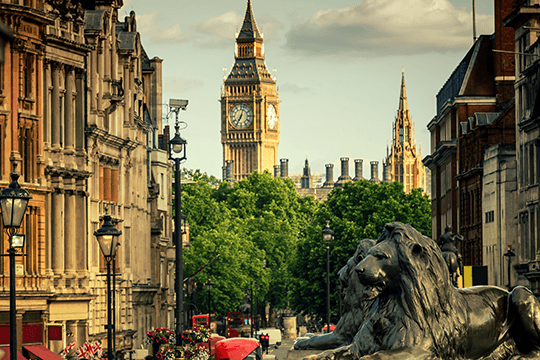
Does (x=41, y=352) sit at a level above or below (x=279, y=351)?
above

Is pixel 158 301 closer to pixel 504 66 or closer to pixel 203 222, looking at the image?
pixel 504 66

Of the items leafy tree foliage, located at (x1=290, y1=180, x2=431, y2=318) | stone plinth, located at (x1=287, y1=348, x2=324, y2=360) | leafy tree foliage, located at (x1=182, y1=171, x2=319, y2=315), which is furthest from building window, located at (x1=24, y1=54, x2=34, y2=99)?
leafy tree foliage, located at (x1=182, y1=171, x2=319, y2=315)

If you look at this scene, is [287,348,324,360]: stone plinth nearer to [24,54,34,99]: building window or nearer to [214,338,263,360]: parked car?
[24,54,34,99]: building window

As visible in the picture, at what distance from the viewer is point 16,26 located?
3797cm

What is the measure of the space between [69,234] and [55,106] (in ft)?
14.8

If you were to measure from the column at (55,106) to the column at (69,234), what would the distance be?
1.99 metres

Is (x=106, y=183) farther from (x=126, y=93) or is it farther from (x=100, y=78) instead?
(x=126, y=93)

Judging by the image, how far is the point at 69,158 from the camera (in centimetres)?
4278

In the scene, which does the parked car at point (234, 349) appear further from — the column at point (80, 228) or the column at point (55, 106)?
the column at point (55, 106)

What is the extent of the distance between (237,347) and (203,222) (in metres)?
76.5

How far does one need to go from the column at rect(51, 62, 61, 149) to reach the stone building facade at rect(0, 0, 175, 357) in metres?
0.03

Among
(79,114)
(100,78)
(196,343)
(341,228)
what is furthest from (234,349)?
(341,228)

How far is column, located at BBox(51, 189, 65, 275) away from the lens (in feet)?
135

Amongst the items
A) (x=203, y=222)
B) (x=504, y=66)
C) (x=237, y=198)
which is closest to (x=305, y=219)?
(x=237, y=198)
